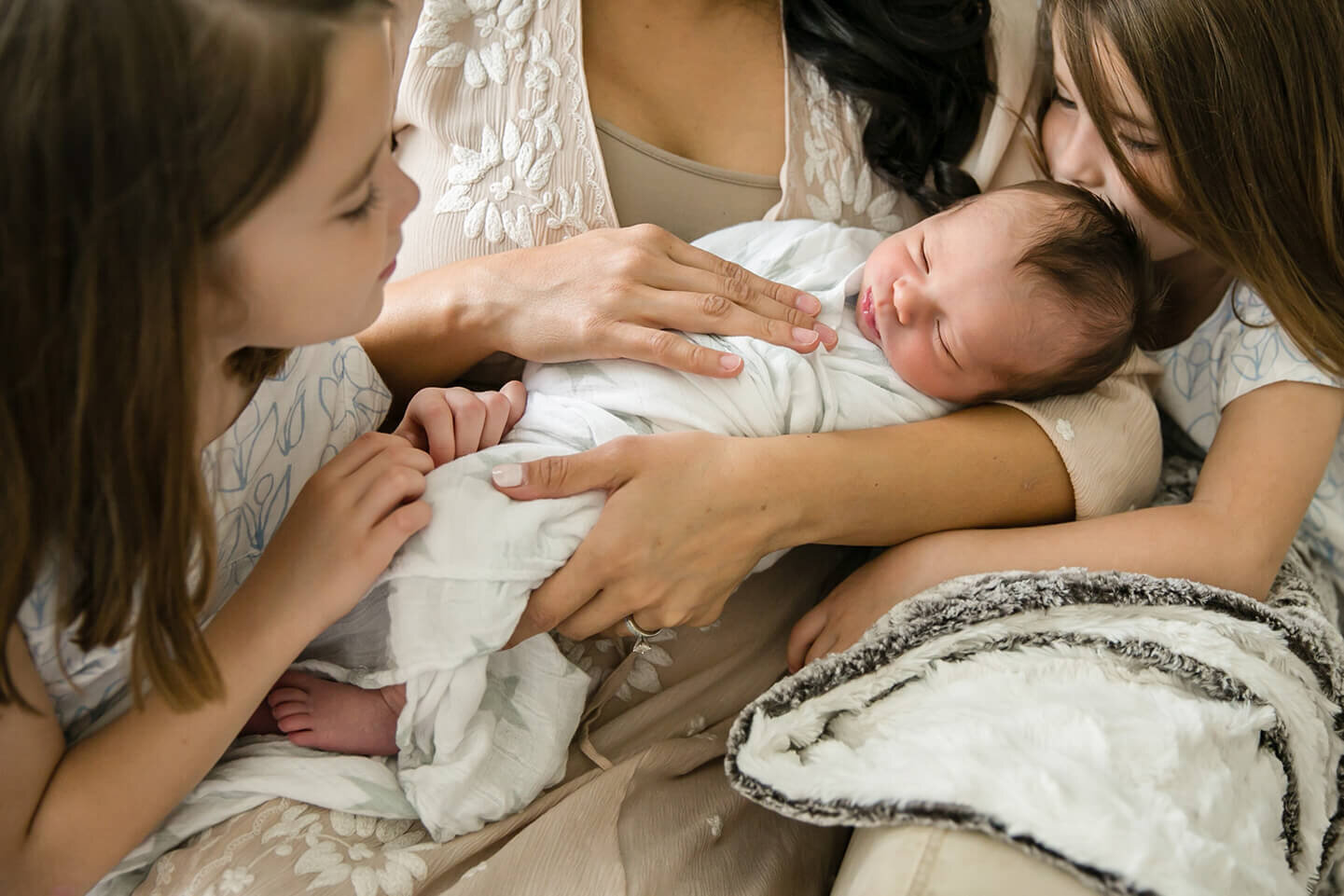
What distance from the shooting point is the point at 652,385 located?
45.3 inches

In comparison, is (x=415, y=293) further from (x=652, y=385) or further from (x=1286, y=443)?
(x=1286, y=443)

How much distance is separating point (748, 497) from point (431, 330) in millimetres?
444

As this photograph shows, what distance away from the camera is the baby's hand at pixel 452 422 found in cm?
107

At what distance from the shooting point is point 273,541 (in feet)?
3.08

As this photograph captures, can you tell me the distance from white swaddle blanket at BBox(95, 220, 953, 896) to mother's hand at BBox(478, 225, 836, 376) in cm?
3

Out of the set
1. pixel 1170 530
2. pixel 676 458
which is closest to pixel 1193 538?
pixel 1170 530

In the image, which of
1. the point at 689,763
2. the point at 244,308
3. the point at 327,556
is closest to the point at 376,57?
the point at 244,308

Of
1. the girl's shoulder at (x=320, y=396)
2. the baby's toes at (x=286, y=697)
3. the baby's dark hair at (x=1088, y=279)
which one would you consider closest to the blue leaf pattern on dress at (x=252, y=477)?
the girl's shoulder at (x=320, y=396)

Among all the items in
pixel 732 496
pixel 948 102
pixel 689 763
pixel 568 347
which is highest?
pixel 948 102

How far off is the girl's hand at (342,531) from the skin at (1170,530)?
0.54 metres

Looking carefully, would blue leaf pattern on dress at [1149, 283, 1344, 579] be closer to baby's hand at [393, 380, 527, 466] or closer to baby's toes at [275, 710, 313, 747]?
baby's hand at [393, 380, 527, 466]

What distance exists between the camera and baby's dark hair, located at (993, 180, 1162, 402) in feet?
3.90

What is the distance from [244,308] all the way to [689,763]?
0.71 m

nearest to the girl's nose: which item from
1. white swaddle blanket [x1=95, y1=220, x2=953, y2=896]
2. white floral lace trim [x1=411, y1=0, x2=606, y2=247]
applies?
white swaddle blanket [x1=95, y1=220, x2=953, y2=896]
